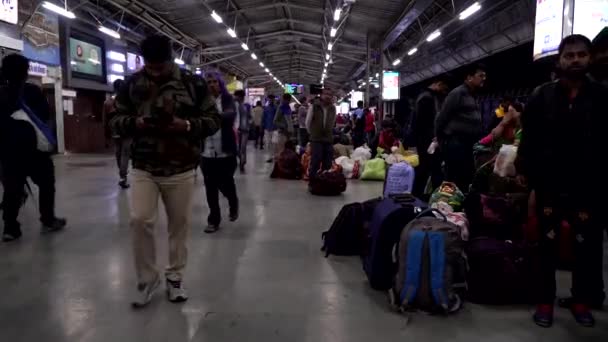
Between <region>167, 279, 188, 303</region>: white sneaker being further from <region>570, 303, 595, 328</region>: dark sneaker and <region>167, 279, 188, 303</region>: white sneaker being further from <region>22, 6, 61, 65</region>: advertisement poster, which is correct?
<region>22, 6, 61, 65</region>: advertisement poster

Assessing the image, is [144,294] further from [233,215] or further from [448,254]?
[233,215]

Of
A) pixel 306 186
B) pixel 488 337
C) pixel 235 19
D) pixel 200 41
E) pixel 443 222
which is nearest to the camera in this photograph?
pixel 488 337

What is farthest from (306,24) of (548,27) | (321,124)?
(548,27)

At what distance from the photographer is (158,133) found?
2773 mm

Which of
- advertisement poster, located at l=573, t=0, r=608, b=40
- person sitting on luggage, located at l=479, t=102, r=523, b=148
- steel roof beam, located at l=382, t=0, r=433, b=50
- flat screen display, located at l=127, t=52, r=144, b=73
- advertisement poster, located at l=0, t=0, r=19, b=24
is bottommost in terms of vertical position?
person sitting on luggage, located at l=479, t=102, r=523, b=148

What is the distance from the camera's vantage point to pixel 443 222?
3.12 meters

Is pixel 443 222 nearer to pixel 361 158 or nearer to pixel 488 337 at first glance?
pixel 488 337

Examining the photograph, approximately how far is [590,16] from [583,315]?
4525mm

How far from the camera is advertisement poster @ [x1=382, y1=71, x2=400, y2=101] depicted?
61.0ft

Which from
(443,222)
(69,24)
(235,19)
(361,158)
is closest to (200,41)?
(235,19)

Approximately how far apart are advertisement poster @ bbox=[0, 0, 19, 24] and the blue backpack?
24.1 ft

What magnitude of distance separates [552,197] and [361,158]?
687 cm

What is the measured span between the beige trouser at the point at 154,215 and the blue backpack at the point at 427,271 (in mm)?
1313

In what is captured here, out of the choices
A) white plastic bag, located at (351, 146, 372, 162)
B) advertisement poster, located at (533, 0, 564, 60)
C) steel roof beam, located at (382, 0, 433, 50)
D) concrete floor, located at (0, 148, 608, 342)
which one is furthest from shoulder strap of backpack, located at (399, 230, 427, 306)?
steel roof beam, located at (382, 0, 433, 50)
